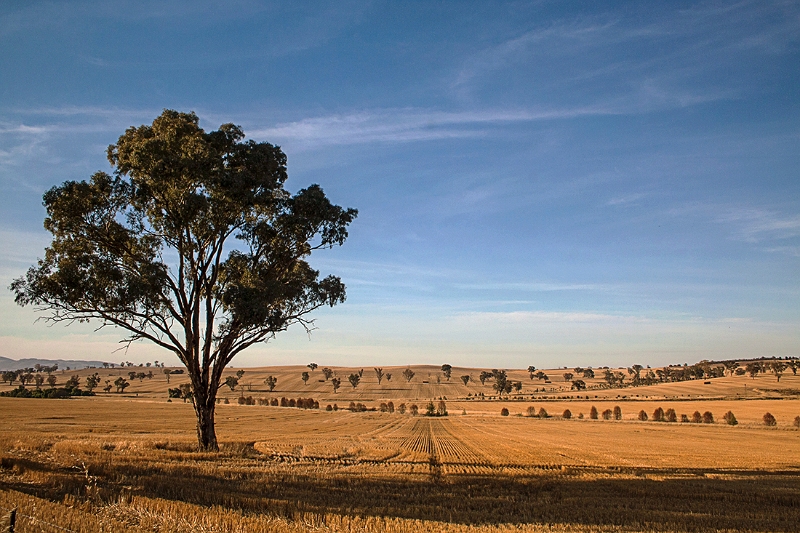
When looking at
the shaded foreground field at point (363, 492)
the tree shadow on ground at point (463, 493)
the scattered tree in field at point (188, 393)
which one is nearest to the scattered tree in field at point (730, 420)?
the shaded foreground field at point (363, 492)

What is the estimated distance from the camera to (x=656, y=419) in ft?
289

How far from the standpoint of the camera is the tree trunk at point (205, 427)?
2594cm

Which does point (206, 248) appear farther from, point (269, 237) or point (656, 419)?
point (656, 419)

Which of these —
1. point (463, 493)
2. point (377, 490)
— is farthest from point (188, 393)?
point (463, 493)

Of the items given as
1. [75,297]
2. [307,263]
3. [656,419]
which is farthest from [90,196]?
[656,419]

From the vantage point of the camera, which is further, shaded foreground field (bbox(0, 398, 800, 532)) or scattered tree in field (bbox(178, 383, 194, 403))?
scattered tree in field (bbox(178, 383, 194, 403))

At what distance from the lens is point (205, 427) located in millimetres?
26547

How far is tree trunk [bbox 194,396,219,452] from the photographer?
25.9 m

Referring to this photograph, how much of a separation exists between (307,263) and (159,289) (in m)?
8.33

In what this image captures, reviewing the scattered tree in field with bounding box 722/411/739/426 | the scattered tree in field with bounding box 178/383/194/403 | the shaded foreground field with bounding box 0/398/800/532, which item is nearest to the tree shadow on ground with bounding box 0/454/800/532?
the shaded foreground field with bounding box 0/398/800/532

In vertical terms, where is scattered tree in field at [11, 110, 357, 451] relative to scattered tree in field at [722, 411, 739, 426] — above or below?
above

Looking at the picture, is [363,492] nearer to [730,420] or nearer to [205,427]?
[205,427]

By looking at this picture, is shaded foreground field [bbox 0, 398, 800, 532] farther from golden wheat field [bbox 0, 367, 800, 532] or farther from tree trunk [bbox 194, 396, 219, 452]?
tree trunk [bbox 194, 396, 219, 452]

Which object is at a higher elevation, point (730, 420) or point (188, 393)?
point (188, 393)
